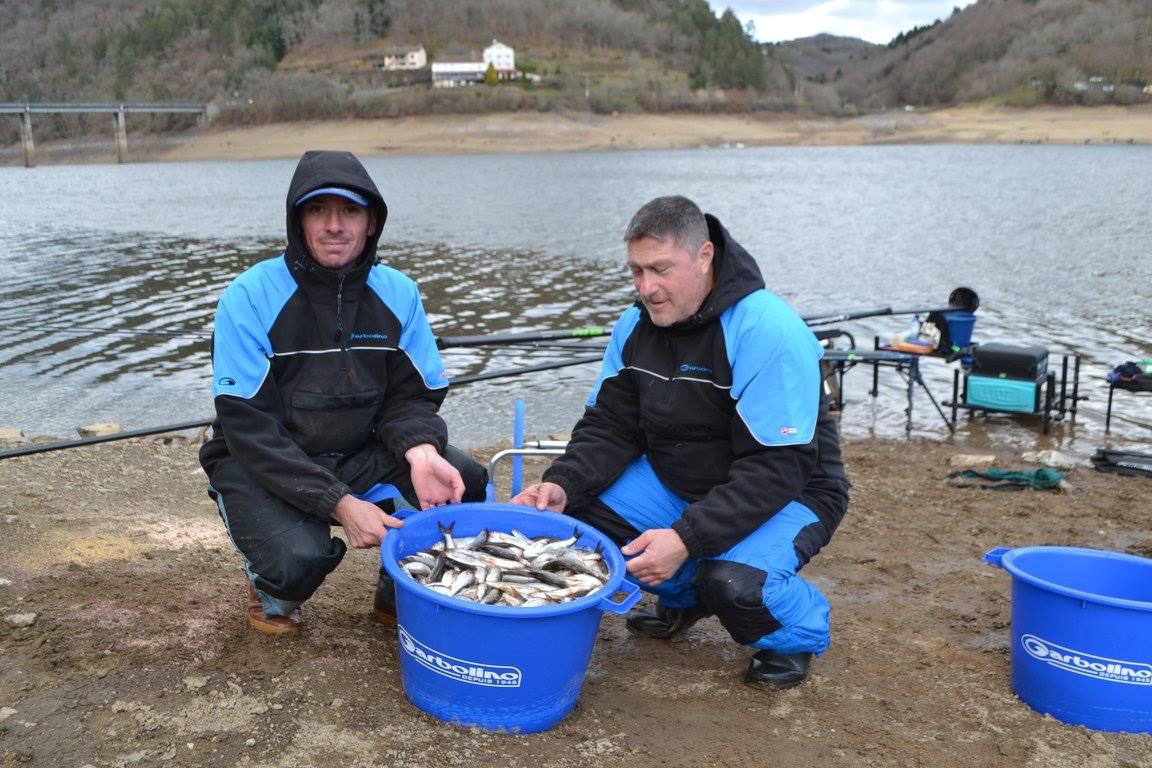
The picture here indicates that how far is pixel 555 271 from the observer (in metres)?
19.9

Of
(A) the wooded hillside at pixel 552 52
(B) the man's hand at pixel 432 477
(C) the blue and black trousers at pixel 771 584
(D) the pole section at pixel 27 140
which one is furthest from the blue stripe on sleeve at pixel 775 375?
(D) the pole section at pixel 27 140

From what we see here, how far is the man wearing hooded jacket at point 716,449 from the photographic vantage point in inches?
132

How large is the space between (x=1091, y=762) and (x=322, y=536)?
255 centimetres

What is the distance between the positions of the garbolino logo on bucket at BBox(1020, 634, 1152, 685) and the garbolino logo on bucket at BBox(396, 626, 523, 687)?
5.45 ft

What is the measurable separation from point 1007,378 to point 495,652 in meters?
6.73

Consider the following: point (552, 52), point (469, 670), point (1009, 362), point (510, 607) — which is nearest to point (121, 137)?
point (552, 52)

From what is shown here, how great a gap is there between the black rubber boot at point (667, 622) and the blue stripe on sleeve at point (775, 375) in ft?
3.11

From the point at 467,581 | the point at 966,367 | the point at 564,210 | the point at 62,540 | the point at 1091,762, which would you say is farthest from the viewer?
the point at 564,210

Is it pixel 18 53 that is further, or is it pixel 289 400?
pixel 18 53

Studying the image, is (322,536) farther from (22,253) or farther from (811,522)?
(22,253)

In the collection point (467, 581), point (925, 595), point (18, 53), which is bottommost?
point (925, 595)

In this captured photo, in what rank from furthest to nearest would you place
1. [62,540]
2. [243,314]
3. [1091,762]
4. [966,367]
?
[966,367]
[62,540]
[243,314]
[1091,762]

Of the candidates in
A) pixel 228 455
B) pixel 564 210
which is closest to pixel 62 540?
pixel 228 455

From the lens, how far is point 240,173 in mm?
61781
